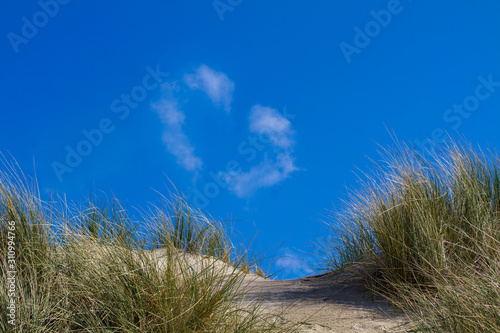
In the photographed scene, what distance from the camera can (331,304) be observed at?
3.20 metres

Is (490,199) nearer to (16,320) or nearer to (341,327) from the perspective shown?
(341,327)

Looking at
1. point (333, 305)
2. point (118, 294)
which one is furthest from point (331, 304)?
point (118, 294)

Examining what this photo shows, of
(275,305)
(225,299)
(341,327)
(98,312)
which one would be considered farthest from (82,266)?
(341,327)

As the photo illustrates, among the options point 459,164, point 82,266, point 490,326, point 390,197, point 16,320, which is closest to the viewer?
point 490,326

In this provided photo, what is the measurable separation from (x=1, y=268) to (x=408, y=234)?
10.2ft

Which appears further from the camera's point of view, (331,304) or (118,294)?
(331,304)

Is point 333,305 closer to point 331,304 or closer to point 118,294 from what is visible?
point 331,304

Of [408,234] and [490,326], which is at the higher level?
[408,234]

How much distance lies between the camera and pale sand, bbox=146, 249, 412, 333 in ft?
8.75

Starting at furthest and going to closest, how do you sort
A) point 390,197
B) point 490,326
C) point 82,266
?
point 390,197 < point 82,266 < point 490,326

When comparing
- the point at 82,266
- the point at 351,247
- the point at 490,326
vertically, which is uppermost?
the point at 351,247

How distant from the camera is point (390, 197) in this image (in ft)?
12.2

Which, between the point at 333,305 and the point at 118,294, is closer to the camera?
the point at 118,294

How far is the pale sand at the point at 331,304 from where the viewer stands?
267 centimetres
